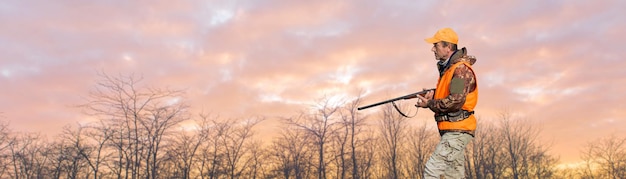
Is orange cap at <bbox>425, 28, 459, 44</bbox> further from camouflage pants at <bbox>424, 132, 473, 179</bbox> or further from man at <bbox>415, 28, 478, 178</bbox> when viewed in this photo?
camouflage pants at <bbox>424, 132, 473, 179</bbox>

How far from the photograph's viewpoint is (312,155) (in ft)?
135

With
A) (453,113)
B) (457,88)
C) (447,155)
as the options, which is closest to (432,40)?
(457,88)

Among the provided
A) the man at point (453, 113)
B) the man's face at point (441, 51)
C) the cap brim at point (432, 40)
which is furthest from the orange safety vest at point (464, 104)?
the cap brim at point (432, 40)

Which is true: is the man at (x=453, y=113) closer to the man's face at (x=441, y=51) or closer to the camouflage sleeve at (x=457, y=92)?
the camouflage sleeve at (x=457, y=92)

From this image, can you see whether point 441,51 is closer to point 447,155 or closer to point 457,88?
point 457,88

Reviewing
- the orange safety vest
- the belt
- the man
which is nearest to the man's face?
the man

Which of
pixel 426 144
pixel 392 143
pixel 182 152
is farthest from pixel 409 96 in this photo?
pixel 426 144

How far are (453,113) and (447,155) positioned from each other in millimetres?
441

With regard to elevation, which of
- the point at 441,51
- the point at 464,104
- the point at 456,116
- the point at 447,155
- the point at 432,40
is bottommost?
the point at 447,155

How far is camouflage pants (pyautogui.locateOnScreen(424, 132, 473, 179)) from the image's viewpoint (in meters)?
5.29

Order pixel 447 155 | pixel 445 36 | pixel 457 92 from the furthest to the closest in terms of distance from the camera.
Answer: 1. pixel 445 36
2. pixel 447 155
3. pixel 457 92

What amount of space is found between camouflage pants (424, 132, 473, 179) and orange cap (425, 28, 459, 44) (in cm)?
104

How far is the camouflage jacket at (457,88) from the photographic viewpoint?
514 centimetres

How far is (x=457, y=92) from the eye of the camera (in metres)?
5.15
